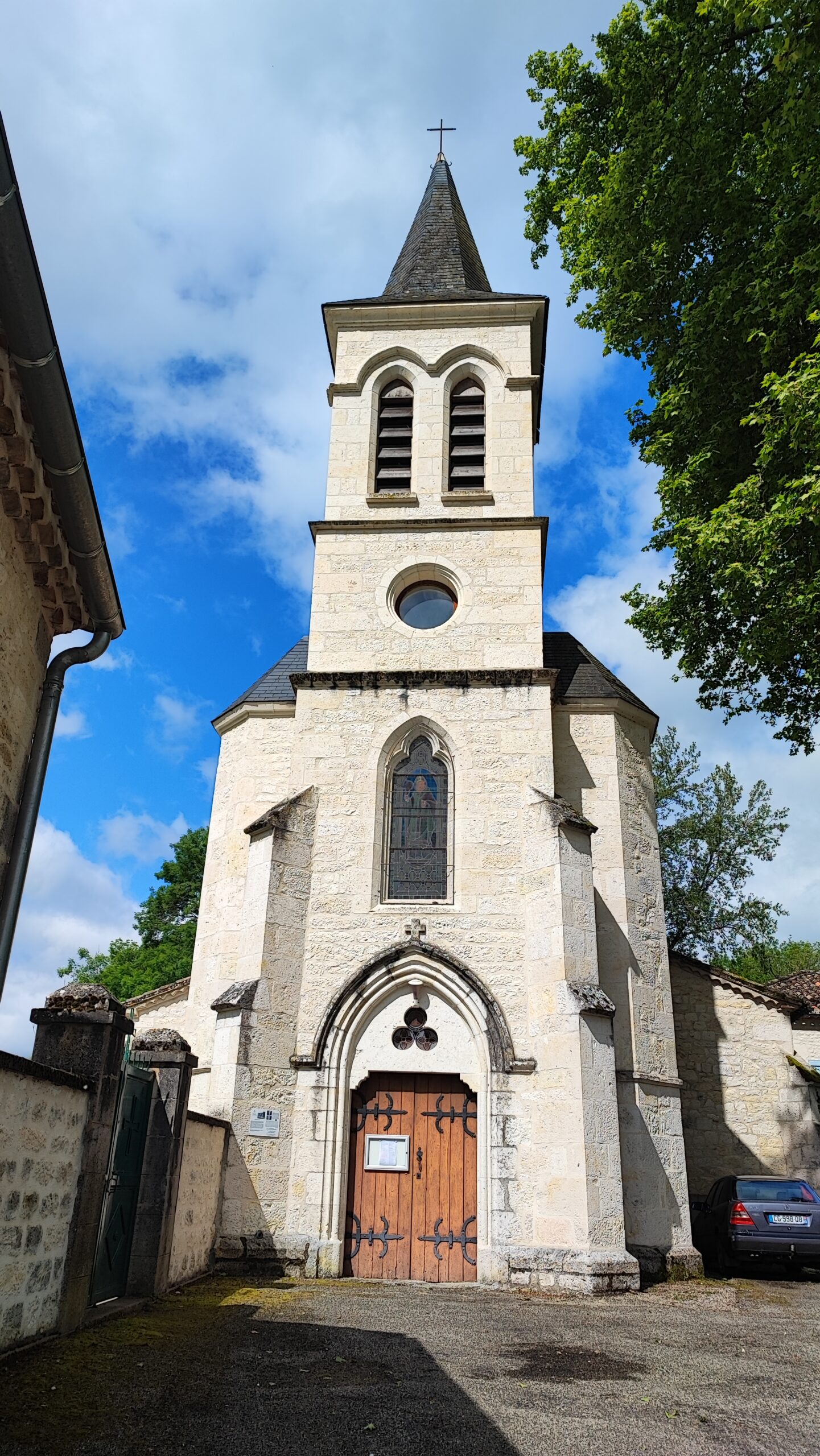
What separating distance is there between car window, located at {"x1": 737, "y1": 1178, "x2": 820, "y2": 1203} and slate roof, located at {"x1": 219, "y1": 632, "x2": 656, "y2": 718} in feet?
19.6

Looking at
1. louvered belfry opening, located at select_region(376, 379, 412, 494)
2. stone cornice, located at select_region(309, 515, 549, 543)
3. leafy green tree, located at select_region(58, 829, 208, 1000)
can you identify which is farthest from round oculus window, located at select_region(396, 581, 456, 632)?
leafy green tree, located at select_region(58, 829, 208, 1000)

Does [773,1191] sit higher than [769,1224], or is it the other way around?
[773,1191]

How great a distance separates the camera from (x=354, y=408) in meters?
15.3

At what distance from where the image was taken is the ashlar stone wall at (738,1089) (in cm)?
1355

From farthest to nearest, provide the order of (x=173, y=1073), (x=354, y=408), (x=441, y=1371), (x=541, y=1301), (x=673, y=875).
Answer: (x=673, y=875) → (x=354, y=408) → (x=541, y=1301) → (x=173, y=1073) → (x=441, y=1371)

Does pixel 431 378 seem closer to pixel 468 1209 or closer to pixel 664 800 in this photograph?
pixel 468 1209

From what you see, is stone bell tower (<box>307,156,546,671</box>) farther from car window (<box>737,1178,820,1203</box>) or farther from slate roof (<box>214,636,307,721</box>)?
car window (<box>737,1178,820,1203</box>)

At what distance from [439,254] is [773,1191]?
1572cm

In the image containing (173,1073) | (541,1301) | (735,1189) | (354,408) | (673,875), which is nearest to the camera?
A: (173,1073)

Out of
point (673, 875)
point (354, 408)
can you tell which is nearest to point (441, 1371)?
point (354, 408)

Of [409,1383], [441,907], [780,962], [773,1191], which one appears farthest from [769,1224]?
[780,962]

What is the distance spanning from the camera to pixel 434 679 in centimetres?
1267

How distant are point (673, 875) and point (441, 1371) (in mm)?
22788

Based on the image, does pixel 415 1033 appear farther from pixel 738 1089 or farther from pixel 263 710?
pixel 738 1089
